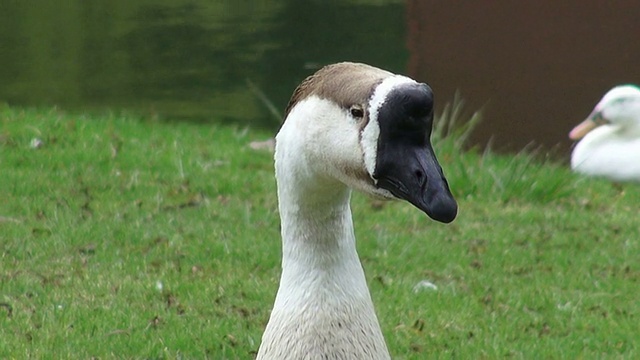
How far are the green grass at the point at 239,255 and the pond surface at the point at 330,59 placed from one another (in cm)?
441

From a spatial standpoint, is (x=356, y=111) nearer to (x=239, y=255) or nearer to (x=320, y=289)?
(x=320, y=289)

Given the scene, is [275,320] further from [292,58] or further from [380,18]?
[380,18]

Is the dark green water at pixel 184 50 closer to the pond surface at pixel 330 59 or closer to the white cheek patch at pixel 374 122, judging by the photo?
the pond surface at pixel 330 59

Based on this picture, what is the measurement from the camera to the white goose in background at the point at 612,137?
350 inches

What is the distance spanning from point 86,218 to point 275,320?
3.46 metres

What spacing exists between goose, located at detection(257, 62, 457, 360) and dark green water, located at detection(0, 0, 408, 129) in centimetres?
846

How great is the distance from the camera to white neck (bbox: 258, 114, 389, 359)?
2949 millimetres

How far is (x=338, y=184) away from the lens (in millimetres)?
2820

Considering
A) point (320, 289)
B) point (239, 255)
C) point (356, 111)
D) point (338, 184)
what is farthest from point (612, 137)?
point (356, 111)

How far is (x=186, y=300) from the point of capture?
5.20m

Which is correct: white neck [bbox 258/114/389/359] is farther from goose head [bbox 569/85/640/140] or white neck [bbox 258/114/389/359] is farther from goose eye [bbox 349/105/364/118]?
goose head [bbox 569/85/640/140]

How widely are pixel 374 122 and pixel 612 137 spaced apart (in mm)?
7614

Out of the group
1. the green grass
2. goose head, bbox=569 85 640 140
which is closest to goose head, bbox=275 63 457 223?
the green grass

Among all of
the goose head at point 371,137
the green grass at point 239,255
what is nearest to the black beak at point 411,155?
the goose head at point 371,137
